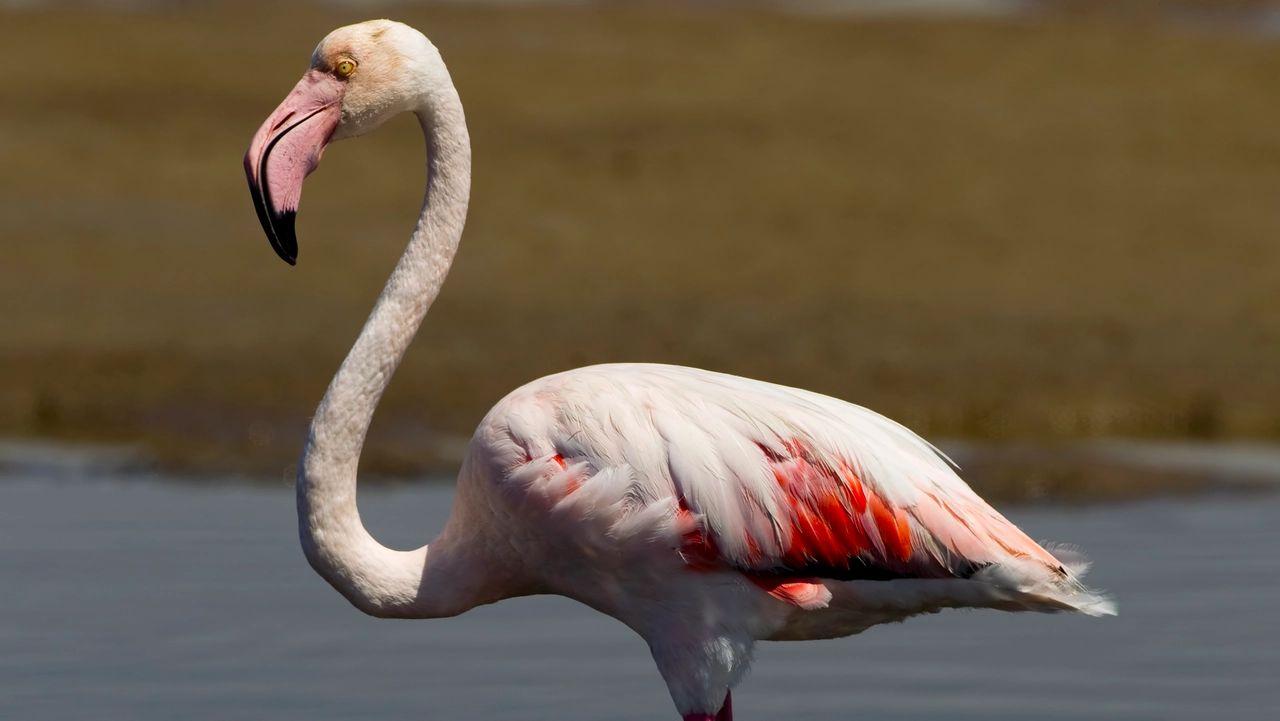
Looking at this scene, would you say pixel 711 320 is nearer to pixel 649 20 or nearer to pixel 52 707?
pixel 52 707

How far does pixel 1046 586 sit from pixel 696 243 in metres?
10.3

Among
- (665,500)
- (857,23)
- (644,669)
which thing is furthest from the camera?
(857,23)

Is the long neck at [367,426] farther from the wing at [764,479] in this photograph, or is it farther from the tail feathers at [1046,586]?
the tail feathers at [1046,586]

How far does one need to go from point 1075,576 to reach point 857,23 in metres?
18.3

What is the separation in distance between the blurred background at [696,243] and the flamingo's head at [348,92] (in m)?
2.09

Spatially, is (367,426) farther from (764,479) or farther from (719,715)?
(719,715)

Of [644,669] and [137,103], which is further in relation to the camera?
[137,103]

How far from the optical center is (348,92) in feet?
16.4

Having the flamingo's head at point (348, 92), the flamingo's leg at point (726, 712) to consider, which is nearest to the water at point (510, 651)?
the flamingo's leg at point (726, 712)

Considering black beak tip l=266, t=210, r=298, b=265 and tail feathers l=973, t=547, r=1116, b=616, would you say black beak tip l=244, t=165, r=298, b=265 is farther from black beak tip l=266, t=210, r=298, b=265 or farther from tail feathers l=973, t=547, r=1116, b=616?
tail feathers l=973, t=547, r=1116, b=616

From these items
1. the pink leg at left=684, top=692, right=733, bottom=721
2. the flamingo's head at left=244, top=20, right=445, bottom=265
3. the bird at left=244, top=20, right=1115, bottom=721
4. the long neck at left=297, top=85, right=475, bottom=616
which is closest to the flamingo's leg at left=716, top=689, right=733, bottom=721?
the pink leg at left=684, top=692, right=733, bottom=721

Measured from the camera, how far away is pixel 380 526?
8594 millimetres

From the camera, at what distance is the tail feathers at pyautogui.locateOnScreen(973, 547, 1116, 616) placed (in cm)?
→ 495

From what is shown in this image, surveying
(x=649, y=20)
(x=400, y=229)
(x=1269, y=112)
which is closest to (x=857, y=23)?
(x=649, y=20)
